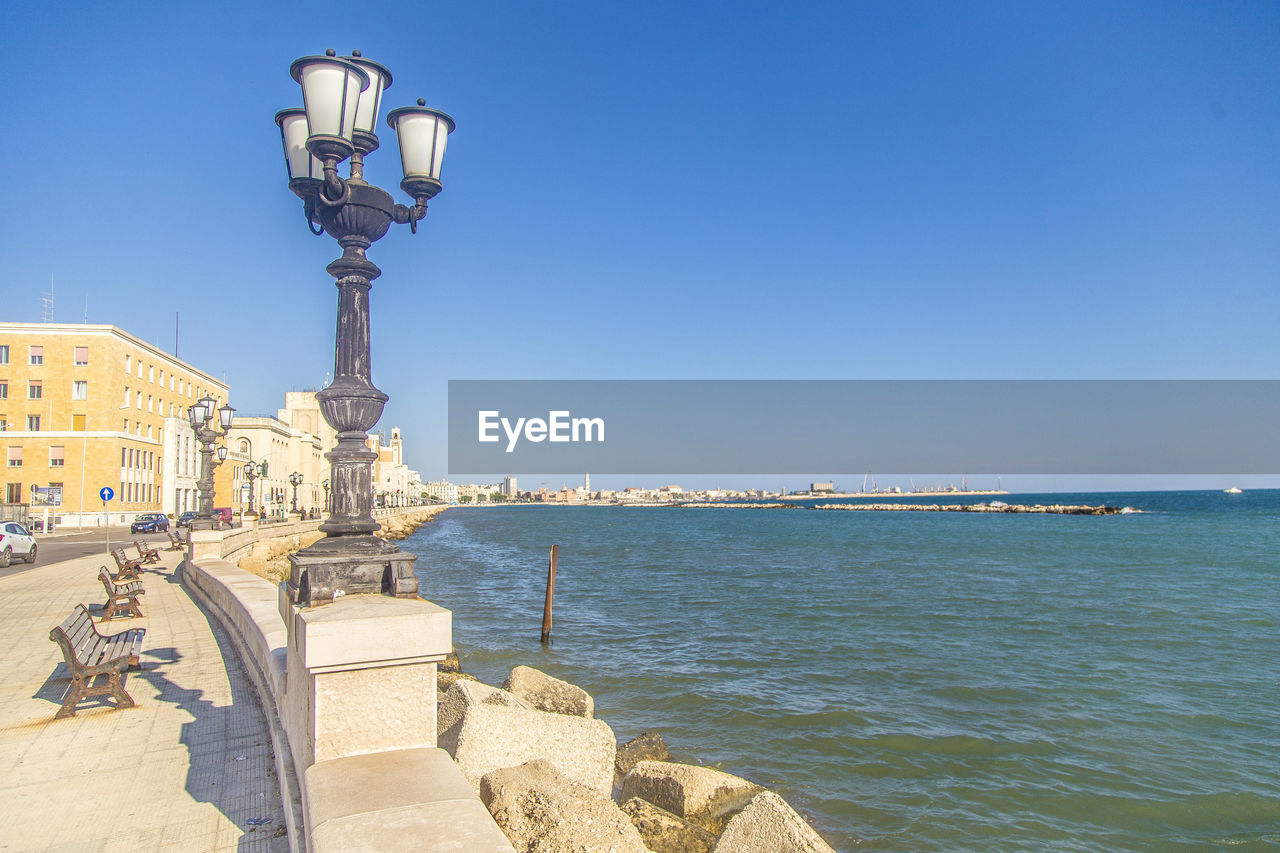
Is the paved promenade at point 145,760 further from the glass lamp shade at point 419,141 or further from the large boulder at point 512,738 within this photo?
the glass lamp shade at point 419,141

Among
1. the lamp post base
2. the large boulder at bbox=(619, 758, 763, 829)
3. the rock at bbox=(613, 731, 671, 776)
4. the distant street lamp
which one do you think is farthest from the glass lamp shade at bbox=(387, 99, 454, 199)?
the distant street lamp

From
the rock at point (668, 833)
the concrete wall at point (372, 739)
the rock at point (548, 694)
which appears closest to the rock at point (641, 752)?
the rock at point (548, 694)

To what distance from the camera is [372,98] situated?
15.9 feet

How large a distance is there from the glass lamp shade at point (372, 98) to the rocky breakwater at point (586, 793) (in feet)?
14.3

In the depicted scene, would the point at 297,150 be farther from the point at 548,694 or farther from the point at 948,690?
the point at 948,690

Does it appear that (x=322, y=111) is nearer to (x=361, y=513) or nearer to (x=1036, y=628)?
(x=361, y=513)

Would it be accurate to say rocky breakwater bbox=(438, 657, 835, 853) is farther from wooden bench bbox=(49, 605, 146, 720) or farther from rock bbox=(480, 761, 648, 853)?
wooden bench bbox=(49, 605, 146, 720)

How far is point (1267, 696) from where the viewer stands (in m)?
14.8

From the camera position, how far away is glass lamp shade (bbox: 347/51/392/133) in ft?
15.7

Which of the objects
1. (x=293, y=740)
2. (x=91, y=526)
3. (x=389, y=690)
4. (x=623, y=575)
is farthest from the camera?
(x=91, y=526)

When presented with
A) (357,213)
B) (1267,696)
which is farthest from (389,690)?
(1267,696)

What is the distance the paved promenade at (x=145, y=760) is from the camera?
4.54 meters

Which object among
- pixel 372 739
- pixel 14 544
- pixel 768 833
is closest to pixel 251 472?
pixel 14 544

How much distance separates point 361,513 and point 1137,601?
3059 centimetres
